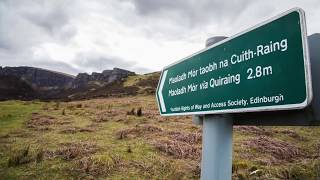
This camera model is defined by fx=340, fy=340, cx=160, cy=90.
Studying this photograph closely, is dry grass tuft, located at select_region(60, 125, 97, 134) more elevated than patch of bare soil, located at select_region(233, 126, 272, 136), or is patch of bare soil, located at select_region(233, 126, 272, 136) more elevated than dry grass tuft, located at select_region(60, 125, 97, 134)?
patch of bare soil, located at select_region(233, 126, 272, 136)

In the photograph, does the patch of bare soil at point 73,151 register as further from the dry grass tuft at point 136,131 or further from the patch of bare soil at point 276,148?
the patch of bare soil at point 276,148

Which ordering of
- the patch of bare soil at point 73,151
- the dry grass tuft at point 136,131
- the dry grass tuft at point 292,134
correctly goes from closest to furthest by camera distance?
1. the patch of bare soil at point 73,151
2. the dry grass tuft at point 136,131
3. the dry grass tuft at point 292,134

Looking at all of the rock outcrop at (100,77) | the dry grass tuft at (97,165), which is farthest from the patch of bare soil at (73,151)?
the rock outcrop at (100,77)

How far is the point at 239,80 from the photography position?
2477mm

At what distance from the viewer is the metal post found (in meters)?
2.77

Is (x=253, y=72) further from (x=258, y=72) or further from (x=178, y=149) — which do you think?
(x=178, y=149)

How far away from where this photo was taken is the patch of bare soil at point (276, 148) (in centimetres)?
1005

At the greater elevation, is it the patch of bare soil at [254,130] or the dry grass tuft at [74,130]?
the patch of bare soil at [254,130]

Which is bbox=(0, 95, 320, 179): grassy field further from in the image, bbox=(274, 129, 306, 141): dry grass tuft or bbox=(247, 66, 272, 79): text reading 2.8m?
bbox=(247, 66, 272, 79): text reading 2.8m

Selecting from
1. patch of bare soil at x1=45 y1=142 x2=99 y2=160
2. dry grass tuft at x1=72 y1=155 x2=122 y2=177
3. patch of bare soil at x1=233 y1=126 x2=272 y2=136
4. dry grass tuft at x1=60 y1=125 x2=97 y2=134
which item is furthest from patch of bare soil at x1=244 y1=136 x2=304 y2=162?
dry grass tuft at x1=60 y1=125 x2=97 y2=134

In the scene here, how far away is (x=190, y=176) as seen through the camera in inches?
298

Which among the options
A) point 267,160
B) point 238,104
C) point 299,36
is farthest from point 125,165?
point 299,36

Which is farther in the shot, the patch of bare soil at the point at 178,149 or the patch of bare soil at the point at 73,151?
the patch of bare soil at the point at 178,149

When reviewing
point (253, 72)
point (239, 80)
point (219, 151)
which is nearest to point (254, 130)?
point (219, 151)
